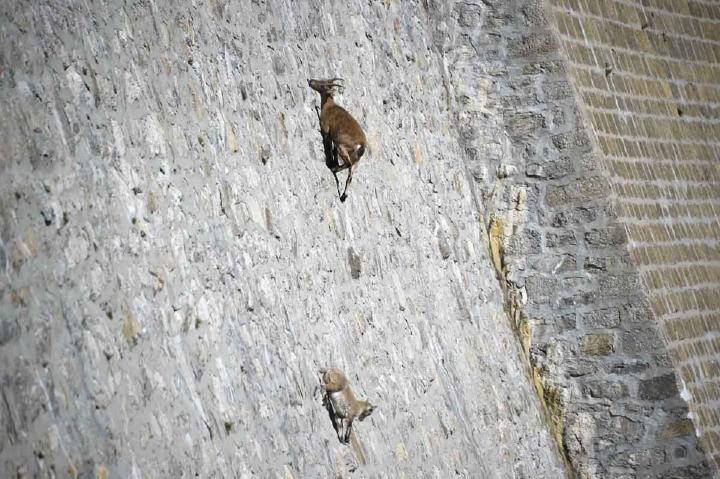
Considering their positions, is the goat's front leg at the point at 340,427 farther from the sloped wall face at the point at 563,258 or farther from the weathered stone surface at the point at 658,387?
the weathered stone surface at the point at 658,387

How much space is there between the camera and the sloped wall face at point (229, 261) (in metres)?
3.52

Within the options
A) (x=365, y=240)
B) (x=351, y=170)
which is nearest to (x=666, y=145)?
(x=365, y=240)

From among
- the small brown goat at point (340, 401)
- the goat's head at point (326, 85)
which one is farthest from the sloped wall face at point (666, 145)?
the small brown goat at point (340, 401)

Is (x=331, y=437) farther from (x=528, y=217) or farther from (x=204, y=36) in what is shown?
(x=528, y=217)

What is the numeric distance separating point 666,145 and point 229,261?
455cm

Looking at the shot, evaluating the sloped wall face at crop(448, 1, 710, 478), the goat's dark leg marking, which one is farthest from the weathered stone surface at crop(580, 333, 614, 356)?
the goat's dark leg marking

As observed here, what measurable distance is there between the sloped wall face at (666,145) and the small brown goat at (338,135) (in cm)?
233

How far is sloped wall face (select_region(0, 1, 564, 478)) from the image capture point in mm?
3521

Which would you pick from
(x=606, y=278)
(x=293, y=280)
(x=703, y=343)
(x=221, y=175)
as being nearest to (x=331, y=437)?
(x=293, y=280)

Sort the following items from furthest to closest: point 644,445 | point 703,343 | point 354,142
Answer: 1. point 703,343
2. point 644,445
3. point 354,142

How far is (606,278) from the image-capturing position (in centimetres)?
711

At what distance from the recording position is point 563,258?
7219mm

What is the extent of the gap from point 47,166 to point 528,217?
13.8 feet

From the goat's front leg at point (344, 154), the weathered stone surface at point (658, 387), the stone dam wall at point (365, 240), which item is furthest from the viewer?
the weathered stone surface at point (658, 387)
